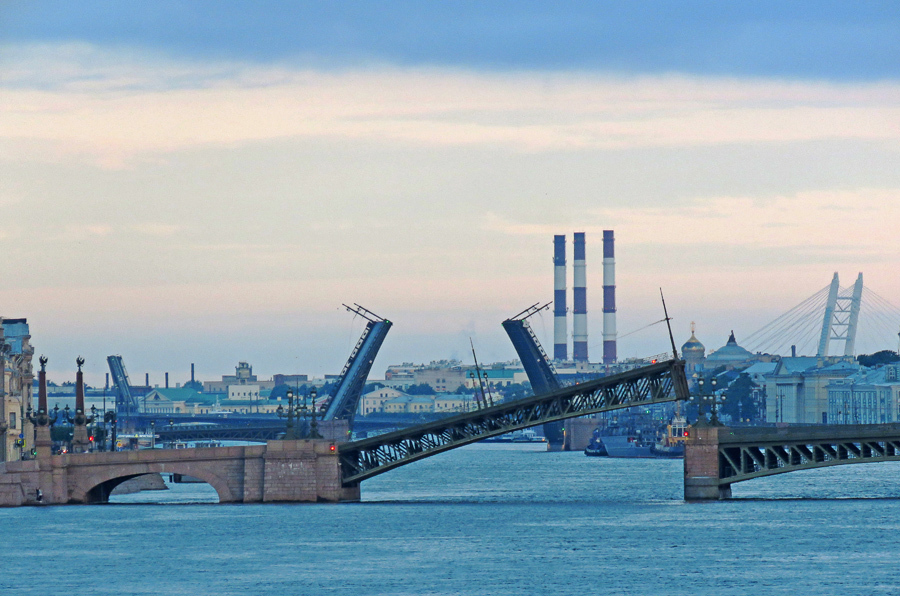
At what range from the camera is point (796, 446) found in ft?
220

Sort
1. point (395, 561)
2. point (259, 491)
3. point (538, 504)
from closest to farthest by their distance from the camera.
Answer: point (395, 561) → point (259, 491) → point (538, 504)

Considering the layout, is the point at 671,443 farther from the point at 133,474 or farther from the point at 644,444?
the point at 133,474

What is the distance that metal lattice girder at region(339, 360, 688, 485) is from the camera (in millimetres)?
69875

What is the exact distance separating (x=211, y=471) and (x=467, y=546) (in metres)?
15.8

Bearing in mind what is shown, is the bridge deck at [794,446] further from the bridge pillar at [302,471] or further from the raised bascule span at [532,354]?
the raised bascule span at [532,354]

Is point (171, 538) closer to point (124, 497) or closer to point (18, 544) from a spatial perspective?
point (18, 544)

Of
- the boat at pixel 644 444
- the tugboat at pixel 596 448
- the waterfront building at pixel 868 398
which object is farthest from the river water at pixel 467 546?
the waterfront building at pixel 868 398

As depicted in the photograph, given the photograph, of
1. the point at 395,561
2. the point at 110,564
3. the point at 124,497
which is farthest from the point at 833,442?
the point at 124,497

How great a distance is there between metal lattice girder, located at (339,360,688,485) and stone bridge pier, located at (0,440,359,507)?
133 centimetres

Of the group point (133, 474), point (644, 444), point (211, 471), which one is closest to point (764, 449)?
point (211, 471)

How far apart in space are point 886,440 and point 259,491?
2190cm

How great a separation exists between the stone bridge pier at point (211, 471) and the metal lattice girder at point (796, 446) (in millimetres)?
14065

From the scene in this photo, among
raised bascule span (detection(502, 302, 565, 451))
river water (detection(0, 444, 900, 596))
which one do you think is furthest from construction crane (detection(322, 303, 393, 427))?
river water (detection(0, 444, 900, 596))

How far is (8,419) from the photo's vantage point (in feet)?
317
